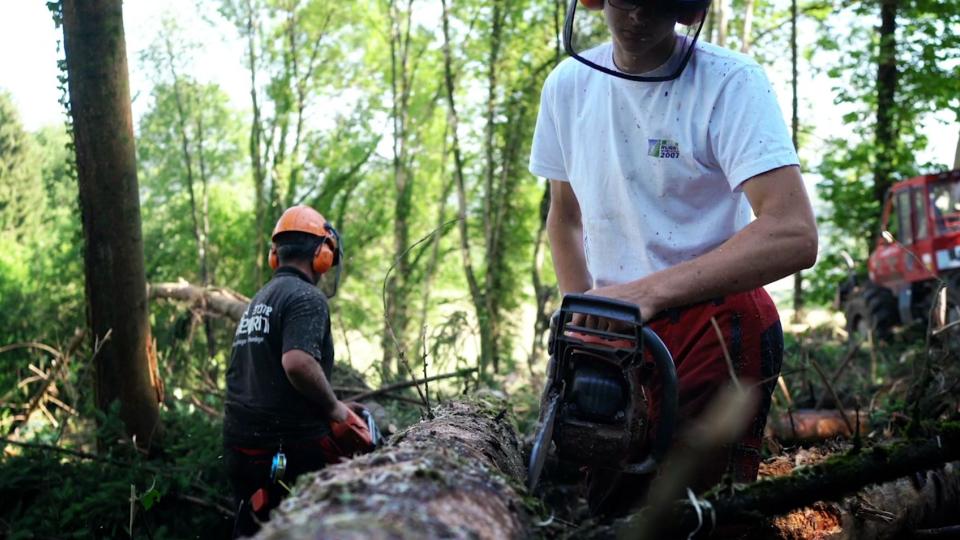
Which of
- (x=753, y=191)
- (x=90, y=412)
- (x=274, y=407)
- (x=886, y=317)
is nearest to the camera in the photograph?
(x=753, y=191)

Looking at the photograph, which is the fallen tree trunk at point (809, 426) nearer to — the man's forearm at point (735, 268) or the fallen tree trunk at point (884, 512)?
the fallen tree trunk at point (884, 512)

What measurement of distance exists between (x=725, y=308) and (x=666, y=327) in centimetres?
16

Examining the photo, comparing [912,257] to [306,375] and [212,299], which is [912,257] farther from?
[306,375]

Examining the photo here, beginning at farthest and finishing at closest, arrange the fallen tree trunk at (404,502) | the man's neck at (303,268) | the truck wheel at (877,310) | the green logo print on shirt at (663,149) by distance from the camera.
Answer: the truck wheel at (877,310) → the man's neck at (303,268) → the green logo print on shirt at (663,149) → the fallen tree trunk at (404,502)

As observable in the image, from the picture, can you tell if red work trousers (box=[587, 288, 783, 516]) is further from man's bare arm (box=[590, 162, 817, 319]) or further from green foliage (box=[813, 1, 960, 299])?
green foliage (box=[813, 1, 960, 299])

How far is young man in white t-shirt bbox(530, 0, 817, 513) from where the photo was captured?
2.19 metres

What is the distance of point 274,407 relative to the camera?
16.1ft

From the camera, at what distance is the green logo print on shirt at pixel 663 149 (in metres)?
2.41

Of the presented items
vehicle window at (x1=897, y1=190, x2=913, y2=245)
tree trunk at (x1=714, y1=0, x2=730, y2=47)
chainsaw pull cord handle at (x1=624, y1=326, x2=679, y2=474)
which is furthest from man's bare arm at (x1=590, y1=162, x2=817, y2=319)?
tree trunk at (x1=714, y1=0, x2=730, y2=47)

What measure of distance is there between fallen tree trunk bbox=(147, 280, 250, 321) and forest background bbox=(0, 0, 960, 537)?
233mm

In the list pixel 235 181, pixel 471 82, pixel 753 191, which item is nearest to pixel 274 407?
pixel 753 191

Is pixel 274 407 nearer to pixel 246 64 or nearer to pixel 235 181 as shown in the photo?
pixel 246 64

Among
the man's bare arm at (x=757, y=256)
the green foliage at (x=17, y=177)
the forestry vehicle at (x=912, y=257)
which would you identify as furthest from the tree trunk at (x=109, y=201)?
the green foliage at (x=17, y=177)

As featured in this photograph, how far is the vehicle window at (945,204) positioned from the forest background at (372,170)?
2.83 m
